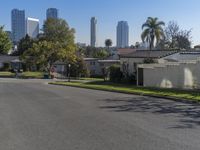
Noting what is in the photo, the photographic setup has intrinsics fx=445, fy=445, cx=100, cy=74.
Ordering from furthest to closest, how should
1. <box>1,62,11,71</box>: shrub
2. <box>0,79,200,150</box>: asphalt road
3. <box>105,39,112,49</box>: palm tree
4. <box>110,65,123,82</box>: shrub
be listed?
<box>105,39,112,49</box>: palm tree < <box>1,62,11,71</box>: shrub < <box>110,65,123,82</box>: shrub < <box>0,79,200,150</box>: asphalt road

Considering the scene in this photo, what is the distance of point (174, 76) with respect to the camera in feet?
114

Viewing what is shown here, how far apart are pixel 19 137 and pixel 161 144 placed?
3.54 metres

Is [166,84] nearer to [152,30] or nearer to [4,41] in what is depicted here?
[152,30]

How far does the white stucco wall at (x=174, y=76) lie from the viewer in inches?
1266

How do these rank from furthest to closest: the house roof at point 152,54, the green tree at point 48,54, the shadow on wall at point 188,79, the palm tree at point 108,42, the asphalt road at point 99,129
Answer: the palm tree at point 108,42
the green tree at point 48,54
the house roof at point 152,54
the shadow on wall at point 188,79
the asphalt road at point 99,129

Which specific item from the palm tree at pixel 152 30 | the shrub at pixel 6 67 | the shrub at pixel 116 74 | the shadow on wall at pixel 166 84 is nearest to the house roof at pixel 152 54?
the shrub at pixel 116 74

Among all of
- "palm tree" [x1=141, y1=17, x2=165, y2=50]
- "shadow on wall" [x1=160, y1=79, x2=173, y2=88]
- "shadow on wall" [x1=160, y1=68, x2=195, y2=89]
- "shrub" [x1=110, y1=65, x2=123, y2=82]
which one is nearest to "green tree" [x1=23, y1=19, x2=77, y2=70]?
"palm tree" [x1=141, y1=17, x2=165, y2=50]

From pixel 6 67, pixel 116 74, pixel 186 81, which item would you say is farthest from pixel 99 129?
pixel 6 67

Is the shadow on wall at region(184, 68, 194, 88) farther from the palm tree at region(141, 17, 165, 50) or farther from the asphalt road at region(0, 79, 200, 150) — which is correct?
the palm tree at region(141, 17, 165, 50)

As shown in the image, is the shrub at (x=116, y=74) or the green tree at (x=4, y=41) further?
the green tree at (x=4, y=41)

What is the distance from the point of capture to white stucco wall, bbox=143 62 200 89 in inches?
1266

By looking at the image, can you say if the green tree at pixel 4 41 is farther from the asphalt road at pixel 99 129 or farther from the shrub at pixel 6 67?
the asphalt road at pixel 99 129

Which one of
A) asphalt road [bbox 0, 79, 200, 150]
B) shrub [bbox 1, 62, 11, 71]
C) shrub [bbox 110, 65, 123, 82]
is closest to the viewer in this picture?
asphalt road [bbox 0, 79, 200, 150]

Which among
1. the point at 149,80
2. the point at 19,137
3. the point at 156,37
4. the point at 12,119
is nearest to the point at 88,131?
the point at 19,137
